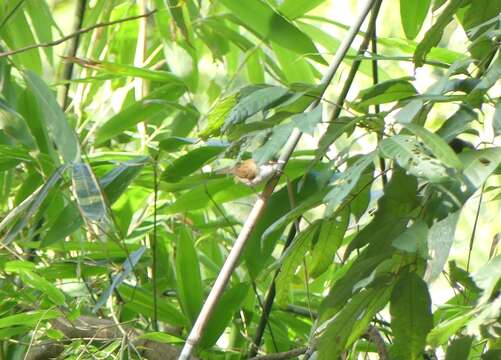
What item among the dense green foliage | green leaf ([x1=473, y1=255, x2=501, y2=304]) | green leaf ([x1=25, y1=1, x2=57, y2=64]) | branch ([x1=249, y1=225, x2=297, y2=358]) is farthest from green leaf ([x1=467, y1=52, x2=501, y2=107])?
green leaf ([x1=25, y1=1, x2=57, y2=64])

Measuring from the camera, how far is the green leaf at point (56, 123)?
0.62 metres

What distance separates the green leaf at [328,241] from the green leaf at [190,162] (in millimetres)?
160

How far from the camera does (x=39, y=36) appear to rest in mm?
947

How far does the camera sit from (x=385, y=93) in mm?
544

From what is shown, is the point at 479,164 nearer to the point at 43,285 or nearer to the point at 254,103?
the point at 254,103

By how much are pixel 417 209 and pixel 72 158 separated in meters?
0.26

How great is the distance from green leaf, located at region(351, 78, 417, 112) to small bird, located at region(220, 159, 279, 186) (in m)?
0.07

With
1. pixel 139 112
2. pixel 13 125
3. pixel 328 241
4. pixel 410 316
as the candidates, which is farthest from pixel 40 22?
pixel 410 316

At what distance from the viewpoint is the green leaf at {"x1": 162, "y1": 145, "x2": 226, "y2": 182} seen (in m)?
0.71

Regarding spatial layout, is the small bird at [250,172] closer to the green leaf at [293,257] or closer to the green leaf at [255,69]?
the green leaf at [293,257]

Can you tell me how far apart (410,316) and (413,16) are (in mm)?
297

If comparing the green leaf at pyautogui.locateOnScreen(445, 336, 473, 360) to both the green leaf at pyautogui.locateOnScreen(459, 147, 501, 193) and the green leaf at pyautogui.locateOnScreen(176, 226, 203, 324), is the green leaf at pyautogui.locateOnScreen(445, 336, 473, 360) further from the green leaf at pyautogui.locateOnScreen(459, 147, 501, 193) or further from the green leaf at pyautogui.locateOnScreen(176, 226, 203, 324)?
the green leaf at pyautogui.locateOnScreen(176, 226, 203, 324)

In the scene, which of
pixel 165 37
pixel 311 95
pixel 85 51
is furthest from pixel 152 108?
pixel 311 95

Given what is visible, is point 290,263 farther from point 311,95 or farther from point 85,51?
point 85,51
